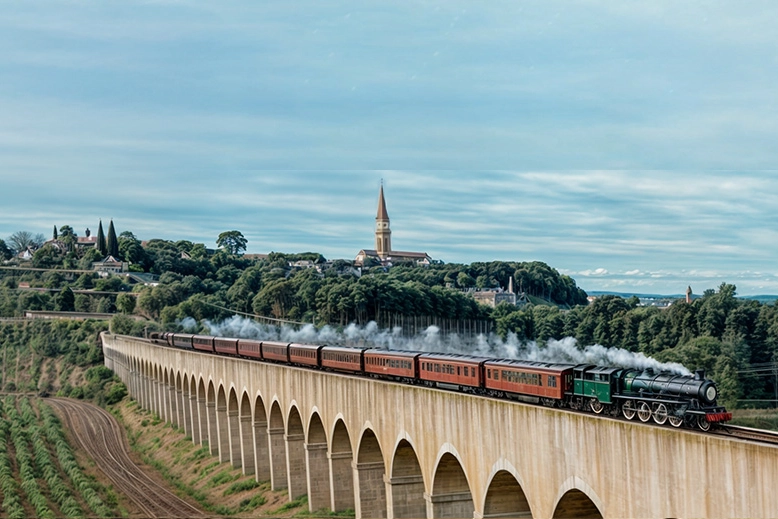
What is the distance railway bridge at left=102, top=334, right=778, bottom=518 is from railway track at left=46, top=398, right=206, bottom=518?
585 cm

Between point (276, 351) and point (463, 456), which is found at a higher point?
point (276, 351)

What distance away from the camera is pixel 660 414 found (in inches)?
1030

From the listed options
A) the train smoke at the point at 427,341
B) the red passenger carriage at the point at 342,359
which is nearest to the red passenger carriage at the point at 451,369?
the red passenger carriage at the point at 342,359

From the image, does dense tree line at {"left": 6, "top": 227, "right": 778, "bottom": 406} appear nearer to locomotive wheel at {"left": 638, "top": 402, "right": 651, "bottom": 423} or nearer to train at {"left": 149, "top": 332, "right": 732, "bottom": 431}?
train at {"left": 149, "top": 332, "right": 732, "bottom": 431}

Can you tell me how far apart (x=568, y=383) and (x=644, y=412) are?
373cm

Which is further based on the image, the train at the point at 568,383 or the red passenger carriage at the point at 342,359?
the red passenger carriage at the point at 342,359

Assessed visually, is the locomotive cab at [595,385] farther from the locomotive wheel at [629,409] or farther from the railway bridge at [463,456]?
the railway bridge at [463,456]

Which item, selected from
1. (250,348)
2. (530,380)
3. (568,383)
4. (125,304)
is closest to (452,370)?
(530,380)

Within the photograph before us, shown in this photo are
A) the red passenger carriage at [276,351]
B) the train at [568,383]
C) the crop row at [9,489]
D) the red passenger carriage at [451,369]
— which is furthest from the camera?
the red passenger carriage at [276,351]

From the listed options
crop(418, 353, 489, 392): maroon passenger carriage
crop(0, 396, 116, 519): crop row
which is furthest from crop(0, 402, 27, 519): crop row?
crop(418, 353, 489, 392): maroon passenger carriage

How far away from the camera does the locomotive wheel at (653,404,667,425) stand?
25969mm

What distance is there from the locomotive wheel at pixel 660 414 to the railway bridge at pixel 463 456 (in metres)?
3.11

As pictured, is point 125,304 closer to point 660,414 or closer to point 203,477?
point 203,477

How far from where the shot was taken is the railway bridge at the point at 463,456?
2050 cm
